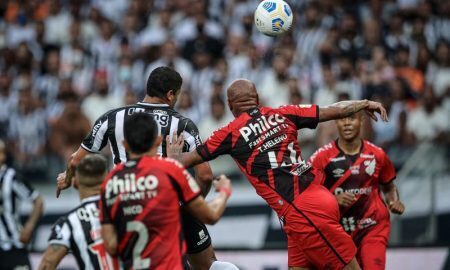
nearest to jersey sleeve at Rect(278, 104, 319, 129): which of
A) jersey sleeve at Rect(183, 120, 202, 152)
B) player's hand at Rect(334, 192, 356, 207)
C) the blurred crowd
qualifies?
jersey sleeve at Rect(183, 120, 202, 152)

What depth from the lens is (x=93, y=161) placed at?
295 inches

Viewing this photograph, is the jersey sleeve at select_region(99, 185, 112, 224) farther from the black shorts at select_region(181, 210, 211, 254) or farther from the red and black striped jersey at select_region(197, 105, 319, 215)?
the black shorts at select_region(181, 210, 211, 254)

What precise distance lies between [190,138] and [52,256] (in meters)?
2.15

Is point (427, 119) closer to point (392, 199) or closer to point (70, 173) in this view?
point (392, 199)

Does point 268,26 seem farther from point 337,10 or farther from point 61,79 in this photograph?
point 61,79

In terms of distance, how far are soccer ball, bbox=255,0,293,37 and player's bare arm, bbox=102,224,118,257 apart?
13.2 ft

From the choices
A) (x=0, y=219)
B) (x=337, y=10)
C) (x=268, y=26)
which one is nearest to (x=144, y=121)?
(x=268, y=26)

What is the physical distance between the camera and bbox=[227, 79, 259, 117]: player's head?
9156 mm

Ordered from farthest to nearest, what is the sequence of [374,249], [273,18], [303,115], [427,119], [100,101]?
[100,101]
[427,119]
[273,18]
[374,249]
[303,115]

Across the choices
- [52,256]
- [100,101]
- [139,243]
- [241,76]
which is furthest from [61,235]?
[100,101]

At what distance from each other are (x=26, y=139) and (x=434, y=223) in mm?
7511

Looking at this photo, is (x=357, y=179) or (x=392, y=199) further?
(x=392, y=199)

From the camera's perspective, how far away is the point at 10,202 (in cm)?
1166

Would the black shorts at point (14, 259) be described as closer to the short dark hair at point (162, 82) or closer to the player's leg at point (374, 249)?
the short dark hair at point (162, 82)
